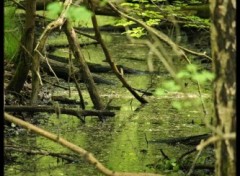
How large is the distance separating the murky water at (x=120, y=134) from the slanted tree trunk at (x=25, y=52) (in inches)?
19.4

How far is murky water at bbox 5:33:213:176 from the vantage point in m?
6.45

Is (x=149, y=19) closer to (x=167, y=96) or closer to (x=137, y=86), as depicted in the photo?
Result: (x=167, y=96)

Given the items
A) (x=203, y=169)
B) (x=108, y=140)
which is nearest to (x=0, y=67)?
(x=203, y=169)

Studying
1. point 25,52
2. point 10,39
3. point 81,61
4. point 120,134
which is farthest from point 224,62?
point 81,61

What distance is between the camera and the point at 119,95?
31.8ft

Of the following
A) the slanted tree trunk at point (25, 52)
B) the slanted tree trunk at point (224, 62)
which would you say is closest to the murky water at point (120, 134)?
the slanted tree trunk at point (25, 52)

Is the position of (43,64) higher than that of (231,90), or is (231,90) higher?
(231,90)

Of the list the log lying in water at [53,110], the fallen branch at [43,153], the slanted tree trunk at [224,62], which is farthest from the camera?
the log lying in water at [53,110]

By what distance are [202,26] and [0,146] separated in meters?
3.34

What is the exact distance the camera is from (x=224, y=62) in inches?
152

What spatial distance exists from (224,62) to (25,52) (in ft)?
13.3

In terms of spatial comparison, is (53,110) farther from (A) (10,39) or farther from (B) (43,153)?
(B) (43,153)

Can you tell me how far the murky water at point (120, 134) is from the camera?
6.45 m

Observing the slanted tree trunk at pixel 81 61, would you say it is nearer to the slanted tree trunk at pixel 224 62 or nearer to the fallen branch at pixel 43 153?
the fallen branch at pixel 43 153
